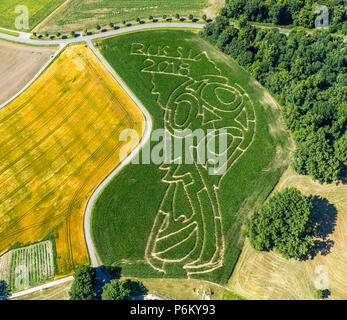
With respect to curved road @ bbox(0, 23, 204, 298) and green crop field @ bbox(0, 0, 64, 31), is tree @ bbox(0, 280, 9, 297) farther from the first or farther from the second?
green crop field @ bbox(0, 0, 64, 31)

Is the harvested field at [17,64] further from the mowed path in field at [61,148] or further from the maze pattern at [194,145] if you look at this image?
the maze pattern at [194,145]

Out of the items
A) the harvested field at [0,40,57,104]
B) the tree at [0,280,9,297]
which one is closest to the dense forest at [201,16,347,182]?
the harvested field at [0,40,57,104]

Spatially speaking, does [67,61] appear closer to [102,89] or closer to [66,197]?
[102,89]

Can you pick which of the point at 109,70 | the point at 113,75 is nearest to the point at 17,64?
the point at 109,70

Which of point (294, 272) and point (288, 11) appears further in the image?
point (288, 11)

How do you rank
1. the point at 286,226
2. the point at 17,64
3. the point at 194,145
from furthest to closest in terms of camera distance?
the point at 17,64
the point at 194,145
the point at 286,226

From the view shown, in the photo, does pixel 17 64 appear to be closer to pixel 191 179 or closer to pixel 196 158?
pixel 196 158
